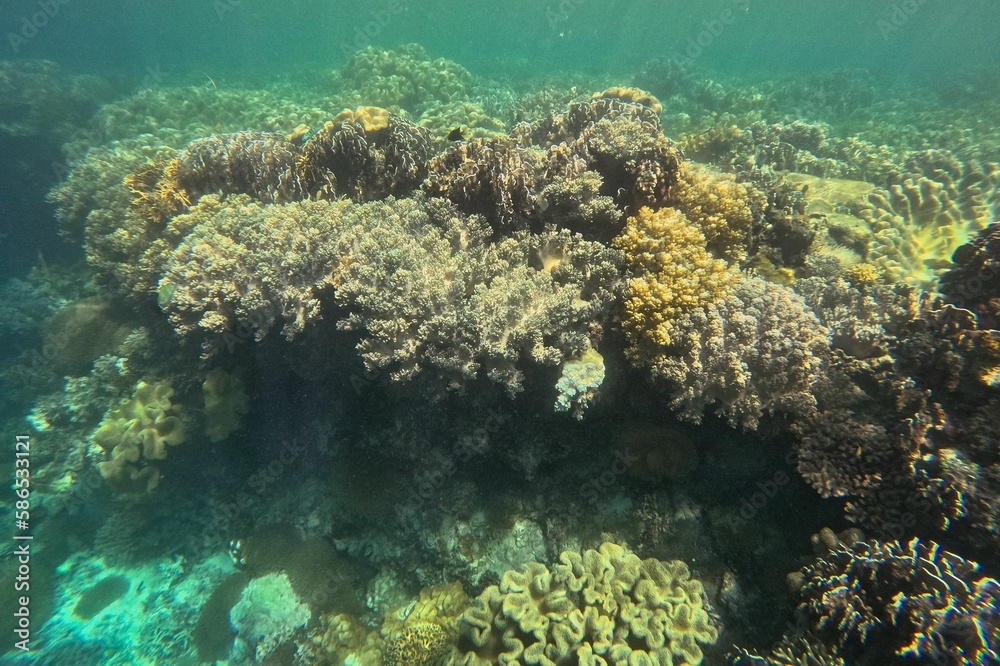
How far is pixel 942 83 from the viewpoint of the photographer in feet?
101

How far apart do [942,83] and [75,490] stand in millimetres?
51350

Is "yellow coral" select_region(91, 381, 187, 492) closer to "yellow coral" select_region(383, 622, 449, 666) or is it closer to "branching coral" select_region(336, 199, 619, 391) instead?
"branching coral" select_region(336, 199, 619, 391)

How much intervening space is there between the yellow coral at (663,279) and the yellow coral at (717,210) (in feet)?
1.86

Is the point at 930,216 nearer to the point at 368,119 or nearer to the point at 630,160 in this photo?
the point at 630,160

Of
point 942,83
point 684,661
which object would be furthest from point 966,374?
point 942,83

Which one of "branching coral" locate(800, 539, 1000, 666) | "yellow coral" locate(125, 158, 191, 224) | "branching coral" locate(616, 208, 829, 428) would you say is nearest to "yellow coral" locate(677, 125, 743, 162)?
"branching coral" locate(616, 208, 829, 428)

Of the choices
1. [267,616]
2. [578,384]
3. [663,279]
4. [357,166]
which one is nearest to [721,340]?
[663,279]

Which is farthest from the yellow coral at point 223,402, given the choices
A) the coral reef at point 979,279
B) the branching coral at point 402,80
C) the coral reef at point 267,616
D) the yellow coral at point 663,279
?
the branching coral at point 402,80

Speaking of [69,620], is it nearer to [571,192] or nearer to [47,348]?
[47,348]

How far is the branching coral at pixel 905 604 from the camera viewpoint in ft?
9.97

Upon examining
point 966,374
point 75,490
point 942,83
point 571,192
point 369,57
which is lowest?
point 75,490

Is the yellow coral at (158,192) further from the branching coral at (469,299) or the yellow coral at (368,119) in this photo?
the branching coral at (469,299)

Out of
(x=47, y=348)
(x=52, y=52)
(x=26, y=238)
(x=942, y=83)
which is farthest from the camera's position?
(x=52, y=52)

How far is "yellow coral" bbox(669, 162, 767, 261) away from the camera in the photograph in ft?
18.1
